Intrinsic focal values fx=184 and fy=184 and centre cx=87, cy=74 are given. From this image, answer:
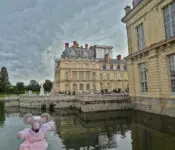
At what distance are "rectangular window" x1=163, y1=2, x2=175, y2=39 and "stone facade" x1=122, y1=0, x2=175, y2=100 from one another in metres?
0.14

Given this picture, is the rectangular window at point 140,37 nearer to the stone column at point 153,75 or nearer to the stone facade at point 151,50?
the stone facade at point 151,50

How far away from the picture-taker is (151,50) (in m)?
13.6

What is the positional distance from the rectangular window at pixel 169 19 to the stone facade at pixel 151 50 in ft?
0.45

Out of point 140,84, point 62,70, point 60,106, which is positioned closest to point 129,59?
point 140,84

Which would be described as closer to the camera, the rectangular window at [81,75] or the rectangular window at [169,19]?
the rectangular window at [169,19]

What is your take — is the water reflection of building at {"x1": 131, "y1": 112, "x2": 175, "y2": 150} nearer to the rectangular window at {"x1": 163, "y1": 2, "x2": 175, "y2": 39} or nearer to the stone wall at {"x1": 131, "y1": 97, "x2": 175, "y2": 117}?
the stone wall at {"x1": 131, "y1": 97, "x2": 175, "y2": 117}

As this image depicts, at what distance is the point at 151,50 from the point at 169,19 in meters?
2.43

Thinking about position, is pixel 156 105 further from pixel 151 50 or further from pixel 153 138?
pixel 153 138

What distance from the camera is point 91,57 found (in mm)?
40875

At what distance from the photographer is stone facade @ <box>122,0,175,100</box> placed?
12.3m

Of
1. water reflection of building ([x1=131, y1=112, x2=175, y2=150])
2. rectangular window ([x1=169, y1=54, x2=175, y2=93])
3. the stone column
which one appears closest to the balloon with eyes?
water reflection of building ([x1=131, y1=112, x2=175, y2=150])

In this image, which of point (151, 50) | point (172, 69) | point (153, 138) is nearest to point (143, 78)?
point (151, 50)

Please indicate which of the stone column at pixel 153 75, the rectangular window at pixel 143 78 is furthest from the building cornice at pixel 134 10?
the rectangular window at pixel 143 78

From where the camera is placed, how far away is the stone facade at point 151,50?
40.4ft
